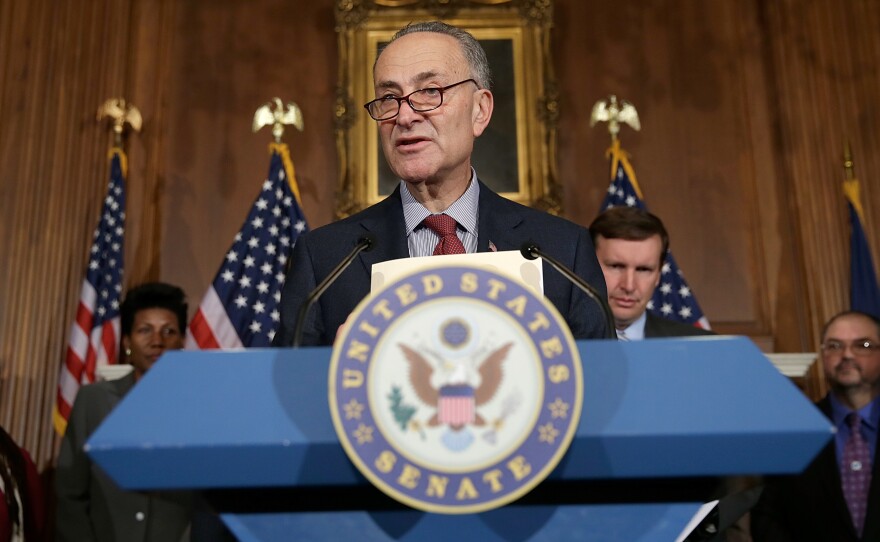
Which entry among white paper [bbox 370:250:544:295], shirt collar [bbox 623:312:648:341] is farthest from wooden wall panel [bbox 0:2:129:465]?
white paper [bbox 370:250:544:295]

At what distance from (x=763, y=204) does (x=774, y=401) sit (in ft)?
14.9

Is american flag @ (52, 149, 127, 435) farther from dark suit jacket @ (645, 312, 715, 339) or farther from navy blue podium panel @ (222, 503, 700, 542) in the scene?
navy blue podium panel @ (222, 503, 700, 542)

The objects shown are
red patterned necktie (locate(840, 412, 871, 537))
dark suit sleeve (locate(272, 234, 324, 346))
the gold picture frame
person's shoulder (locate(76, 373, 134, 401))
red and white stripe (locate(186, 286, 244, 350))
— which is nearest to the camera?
dark suit sleeve (locate(272, 234, 324, 346))

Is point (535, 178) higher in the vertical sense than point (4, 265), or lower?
higher

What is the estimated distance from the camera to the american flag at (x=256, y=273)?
15.3ft

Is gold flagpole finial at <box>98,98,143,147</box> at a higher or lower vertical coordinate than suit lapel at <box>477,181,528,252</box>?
higher

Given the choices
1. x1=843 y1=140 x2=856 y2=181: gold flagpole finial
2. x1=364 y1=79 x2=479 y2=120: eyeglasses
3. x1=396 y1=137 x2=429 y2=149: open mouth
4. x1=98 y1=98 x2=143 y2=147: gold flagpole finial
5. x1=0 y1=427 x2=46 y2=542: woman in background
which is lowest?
x1=0 y1=427 x2=46 y2=542: woman in background

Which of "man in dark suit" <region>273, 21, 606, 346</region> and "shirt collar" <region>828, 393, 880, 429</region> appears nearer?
"man in dark suit" <region>273, 21, 606, 346</region>

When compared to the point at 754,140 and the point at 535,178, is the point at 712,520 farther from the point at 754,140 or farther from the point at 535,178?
the point at 754,140

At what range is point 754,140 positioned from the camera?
5375 mm

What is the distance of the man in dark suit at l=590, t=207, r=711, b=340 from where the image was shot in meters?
3.37

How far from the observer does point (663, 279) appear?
4.85 meters

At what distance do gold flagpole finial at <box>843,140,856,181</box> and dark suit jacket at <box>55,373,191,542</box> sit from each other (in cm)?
376

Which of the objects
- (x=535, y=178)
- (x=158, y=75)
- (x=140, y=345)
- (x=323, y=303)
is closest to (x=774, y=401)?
(x=323, y=303)
